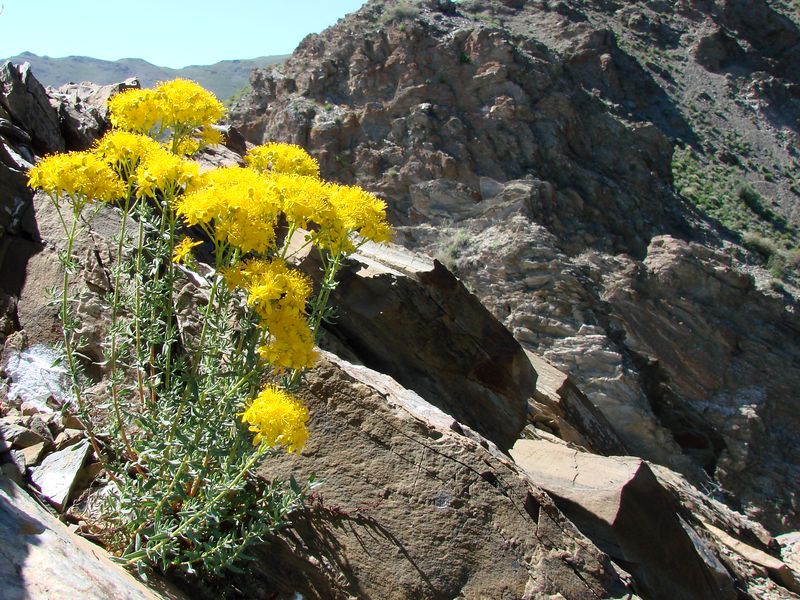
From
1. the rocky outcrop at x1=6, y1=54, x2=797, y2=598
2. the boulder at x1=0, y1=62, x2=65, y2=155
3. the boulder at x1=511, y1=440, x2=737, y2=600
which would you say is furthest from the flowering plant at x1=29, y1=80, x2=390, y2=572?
the boulder at x1=0, y1=62, x2=65, y2=155

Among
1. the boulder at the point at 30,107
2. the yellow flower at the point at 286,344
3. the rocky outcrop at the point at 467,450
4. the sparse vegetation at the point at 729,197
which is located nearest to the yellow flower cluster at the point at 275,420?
the yellow flower at the point at 286,344

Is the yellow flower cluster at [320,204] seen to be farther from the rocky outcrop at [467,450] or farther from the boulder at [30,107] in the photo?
the boulder at [30,107]

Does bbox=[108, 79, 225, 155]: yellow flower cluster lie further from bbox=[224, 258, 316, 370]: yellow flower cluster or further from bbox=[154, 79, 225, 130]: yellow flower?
bbox=[224, 258, 316, 370]: yellow flower cluster

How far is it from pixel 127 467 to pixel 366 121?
63.3 ft

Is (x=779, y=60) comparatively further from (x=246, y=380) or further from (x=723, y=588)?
(x=246, y=380)

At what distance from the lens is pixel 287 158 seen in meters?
3.71

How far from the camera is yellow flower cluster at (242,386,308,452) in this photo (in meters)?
2.87

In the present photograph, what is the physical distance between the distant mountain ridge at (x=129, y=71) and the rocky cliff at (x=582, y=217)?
45.2m

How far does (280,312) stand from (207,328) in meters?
0.47

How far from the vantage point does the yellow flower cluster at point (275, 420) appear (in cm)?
287

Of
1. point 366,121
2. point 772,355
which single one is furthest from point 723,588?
point 366,121

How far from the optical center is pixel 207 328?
3.26m

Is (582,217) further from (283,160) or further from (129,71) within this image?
(129,71)

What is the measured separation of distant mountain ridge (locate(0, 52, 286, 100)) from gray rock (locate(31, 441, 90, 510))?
65.4 m
